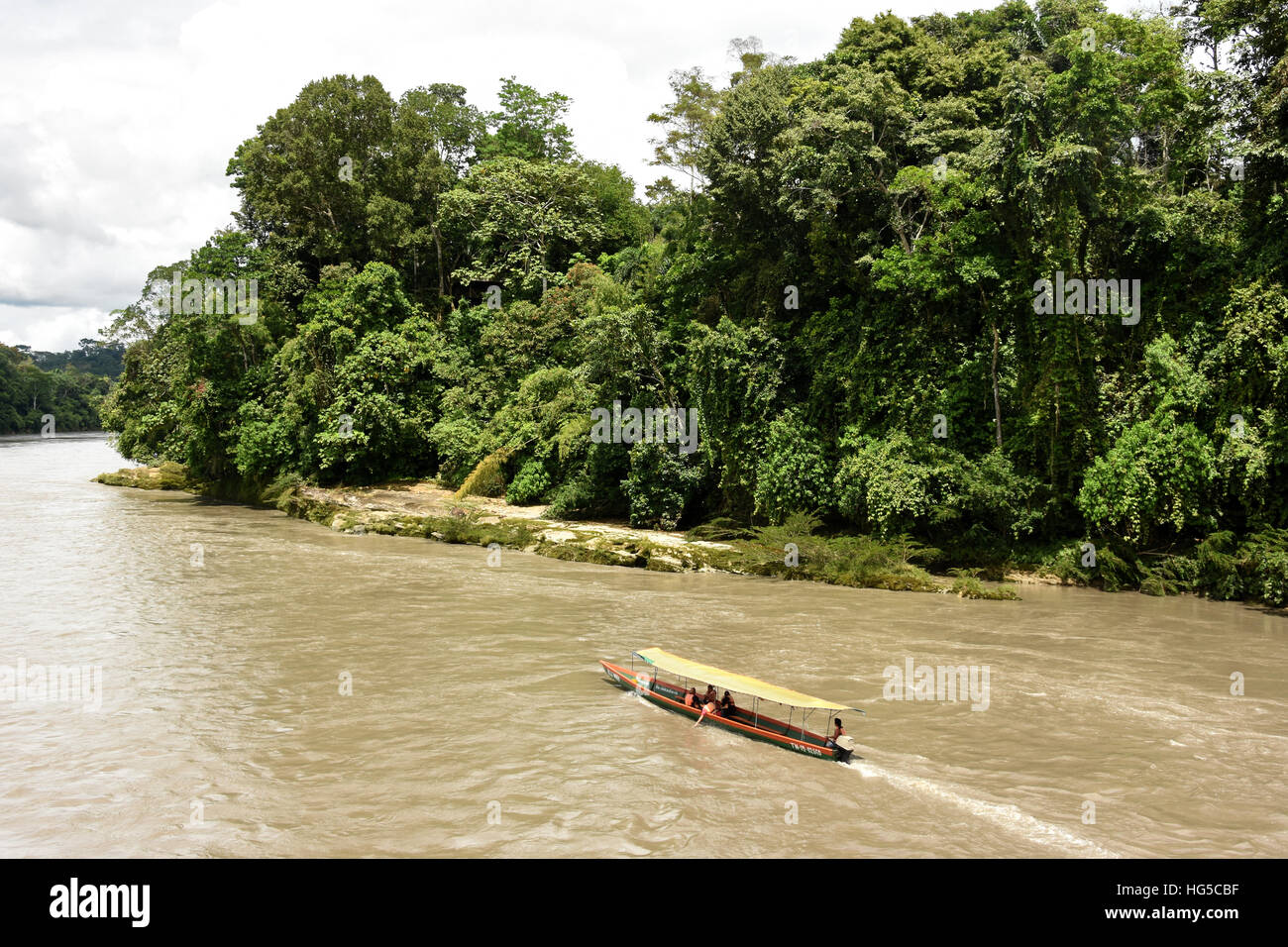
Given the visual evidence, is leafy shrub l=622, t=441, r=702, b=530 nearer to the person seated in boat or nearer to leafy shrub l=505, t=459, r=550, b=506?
leafy shrub l=505, t=459, r=550, b=506

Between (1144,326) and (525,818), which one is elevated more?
(1144,326)

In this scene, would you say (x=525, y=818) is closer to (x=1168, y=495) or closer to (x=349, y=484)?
(x=1168, y=495)

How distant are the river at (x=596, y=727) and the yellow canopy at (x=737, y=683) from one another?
0.70 meters

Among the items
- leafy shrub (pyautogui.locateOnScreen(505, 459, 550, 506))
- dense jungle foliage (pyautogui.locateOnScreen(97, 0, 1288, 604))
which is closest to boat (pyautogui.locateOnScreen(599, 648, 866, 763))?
dense jungle foliage (pyautogui.locateOnScreen(97, 0, 1288, 604))

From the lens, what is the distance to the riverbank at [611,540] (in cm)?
2084

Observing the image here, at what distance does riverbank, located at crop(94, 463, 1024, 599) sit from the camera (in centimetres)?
2084

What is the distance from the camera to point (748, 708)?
1239cm

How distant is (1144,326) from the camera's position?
20094 millimetres

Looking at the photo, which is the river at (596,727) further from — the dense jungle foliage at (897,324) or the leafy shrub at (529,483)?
the leafy shrub at (529,483)

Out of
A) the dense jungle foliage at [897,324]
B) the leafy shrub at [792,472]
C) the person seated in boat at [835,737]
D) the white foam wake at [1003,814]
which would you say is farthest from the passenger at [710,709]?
the leafy shrub at [792,472]

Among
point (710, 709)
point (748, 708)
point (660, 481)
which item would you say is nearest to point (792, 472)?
point (660, 481)

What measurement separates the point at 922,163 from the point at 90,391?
126465 mm

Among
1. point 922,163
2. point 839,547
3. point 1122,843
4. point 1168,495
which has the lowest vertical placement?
point 1122,843
